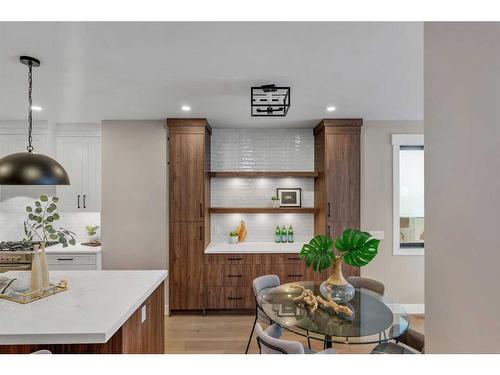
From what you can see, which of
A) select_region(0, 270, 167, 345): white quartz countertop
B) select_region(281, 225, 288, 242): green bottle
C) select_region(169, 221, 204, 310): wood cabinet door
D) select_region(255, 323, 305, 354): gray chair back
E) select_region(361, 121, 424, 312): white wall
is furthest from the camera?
select_region(281, 225, 288, 242): green bottle

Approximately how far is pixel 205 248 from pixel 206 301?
0.65 metres

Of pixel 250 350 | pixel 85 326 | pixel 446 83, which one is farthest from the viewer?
pixel 250 350

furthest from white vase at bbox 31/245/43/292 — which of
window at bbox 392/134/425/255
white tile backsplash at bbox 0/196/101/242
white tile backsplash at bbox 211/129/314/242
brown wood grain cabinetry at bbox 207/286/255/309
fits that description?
window at bbox 392/134/425/255

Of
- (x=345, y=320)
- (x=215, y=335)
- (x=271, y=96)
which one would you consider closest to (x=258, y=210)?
(x=215, y=335)

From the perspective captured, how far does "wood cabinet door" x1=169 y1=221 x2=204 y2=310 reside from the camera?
12.1ft

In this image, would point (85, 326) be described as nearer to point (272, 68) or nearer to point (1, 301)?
point (1, 301)

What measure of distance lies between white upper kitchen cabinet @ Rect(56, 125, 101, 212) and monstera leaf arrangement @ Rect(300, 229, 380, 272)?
2.93 metres

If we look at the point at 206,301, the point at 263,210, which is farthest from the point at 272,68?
the point at 206,301

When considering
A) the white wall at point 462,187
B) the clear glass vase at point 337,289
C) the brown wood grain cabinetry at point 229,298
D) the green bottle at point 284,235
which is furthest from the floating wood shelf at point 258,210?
the white wall at point 462,187

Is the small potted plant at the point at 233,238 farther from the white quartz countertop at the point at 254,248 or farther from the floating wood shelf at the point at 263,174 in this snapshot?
the floating wood shelf at the point at 263,174

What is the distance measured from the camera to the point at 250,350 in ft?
9.46

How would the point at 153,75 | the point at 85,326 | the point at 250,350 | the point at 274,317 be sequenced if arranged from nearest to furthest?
the point at 85,326 < the point at 274,317 < the point at 153,75 < the point at 250,350

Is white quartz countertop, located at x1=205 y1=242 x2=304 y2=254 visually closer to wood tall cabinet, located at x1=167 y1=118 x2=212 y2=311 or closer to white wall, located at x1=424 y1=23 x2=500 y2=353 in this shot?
wood tall cabinet, located at x1=167 y1=118 x2=212 y2=311

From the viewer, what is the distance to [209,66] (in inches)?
84.7
